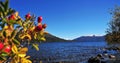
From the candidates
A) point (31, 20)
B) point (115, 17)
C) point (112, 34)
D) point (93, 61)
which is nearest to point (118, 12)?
point (115, 17)

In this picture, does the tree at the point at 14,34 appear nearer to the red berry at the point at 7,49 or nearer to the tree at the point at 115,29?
the red berry at the point at 7,49

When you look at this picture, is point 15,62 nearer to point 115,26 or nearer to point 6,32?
point 6,32

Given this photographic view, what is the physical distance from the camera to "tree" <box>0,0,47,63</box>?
2301 millimetres

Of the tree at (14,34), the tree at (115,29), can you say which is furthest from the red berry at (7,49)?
the tree at (115,29)

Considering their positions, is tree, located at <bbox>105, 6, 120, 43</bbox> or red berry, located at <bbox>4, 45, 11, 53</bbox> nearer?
red berry, located at <bbox>4, 45, 11, 53</bbox>

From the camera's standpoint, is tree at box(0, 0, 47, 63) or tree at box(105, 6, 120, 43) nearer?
tree at box(0, 0, 47, 63)

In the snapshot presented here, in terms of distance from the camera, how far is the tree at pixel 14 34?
230 centimetres

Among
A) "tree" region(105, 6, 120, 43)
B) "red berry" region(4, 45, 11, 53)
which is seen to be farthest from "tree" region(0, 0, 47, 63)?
"tree" region(105, 6, 120, 43)

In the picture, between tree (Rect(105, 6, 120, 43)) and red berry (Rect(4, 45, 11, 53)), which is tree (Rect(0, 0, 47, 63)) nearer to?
red berry (Rect(4, 45, 11, 53))

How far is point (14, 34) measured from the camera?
2555 millimetres

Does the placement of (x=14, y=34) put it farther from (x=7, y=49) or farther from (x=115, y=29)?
(x=115, y=29)

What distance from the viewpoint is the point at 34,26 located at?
3365mm

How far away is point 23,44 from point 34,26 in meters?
0.26

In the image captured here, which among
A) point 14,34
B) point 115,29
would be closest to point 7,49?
point 14,34
